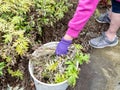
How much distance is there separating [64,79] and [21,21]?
707 millimetres

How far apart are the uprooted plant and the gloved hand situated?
0.07 metres

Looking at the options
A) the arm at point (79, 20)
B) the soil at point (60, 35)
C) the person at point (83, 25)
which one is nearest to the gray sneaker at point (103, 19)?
the soil at point (60, 35)

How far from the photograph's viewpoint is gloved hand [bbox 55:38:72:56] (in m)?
Answer: 2.49

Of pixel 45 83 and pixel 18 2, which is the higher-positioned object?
pixel 18 2

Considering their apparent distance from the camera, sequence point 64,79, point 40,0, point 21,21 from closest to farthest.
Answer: point 64,79
point 21,21
point 40,0

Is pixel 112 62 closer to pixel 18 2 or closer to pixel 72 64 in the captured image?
pixel 72 64

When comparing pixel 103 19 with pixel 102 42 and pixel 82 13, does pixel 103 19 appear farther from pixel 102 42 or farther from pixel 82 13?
pixel 82 13

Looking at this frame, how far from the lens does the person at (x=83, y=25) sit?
7.41 feet

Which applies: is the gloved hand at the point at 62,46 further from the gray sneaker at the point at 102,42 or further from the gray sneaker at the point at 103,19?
the gray sneaker at the point at 103,19

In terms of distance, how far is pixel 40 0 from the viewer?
2.87 metres

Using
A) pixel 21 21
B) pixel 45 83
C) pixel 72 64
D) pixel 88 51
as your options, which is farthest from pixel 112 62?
pixel 21 21

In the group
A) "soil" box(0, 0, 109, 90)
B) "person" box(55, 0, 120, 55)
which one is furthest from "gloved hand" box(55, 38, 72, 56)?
"soil" box(0, 0, 109, 90)

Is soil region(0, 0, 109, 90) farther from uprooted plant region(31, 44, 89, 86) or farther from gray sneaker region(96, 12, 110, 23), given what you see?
uprooted plant region(31, 44, 89, 86)

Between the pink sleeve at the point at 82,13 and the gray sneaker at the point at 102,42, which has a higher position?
the pink sleeve at the point at 82,13
